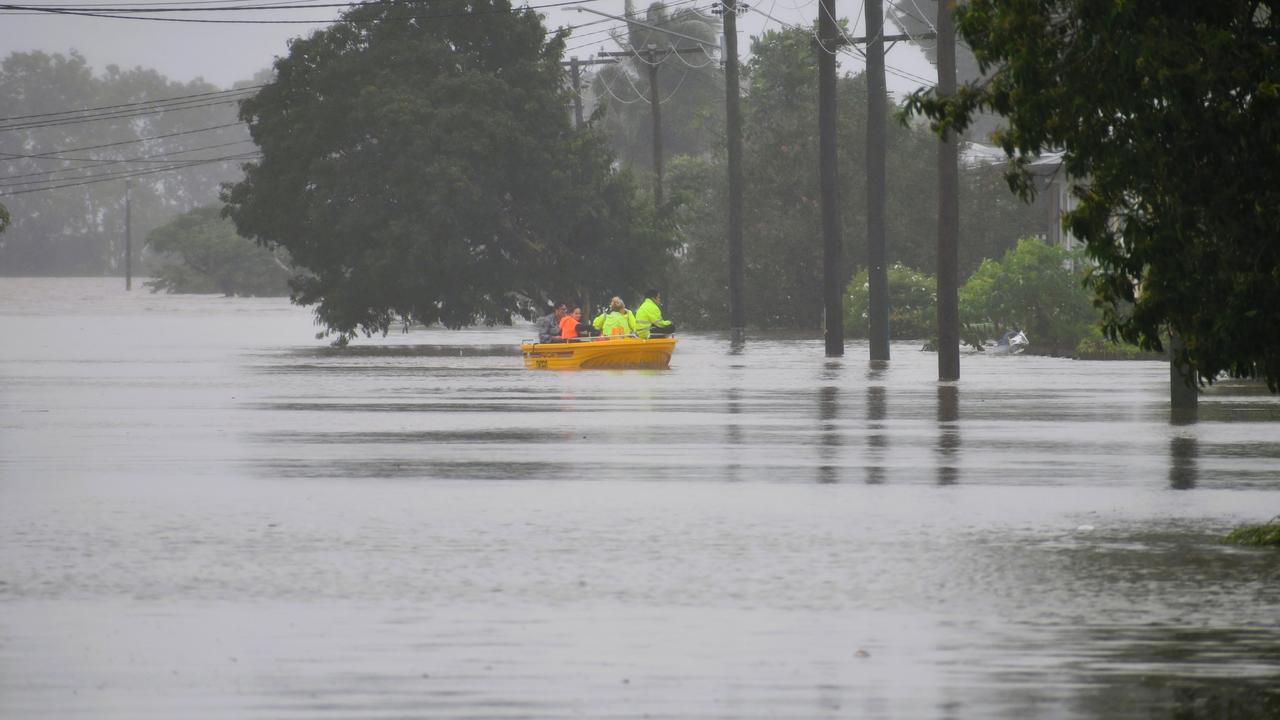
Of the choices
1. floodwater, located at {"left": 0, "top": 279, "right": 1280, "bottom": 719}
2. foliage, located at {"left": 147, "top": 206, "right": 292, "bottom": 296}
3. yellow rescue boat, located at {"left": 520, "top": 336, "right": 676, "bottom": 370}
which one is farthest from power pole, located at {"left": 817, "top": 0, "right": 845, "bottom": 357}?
foliage, located at {"left": 147, "top": 206, "right": 292, "bottom": 296}

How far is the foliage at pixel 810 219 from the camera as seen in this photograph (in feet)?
222

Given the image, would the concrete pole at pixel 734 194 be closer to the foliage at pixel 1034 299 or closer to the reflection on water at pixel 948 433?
the foliage at pixel 1034 299

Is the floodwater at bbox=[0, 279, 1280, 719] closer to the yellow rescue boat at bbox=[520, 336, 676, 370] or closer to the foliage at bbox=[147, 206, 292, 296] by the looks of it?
the yellow rescue boat at bbox=[520, 336, 676, 370]

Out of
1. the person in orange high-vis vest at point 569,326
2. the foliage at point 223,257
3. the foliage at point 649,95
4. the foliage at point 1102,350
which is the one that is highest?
the foliage at point 649,95

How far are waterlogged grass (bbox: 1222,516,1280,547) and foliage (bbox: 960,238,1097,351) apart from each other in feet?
112

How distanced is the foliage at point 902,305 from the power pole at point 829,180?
1267cm

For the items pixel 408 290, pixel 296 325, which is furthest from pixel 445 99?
pixel 296 325

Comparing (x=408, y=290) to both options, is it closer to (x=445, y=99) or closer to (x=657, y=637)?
(x=445, y=99)

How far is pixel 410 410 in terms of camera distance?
29.6 m

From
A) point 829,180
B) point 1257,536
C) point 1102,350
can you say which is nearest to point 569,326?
point 829,180

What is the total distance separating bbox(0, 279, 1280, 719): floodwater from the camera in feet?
30.1

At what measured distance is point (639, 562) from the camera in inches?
525

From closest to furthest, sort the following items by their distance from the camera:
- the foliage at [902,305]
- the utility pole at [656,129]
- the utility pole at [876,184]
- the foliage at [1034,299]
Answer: the utility pole at [876,184], the foliage at [1034,299], the foliage at [902,305], the utility pole at [656,129]

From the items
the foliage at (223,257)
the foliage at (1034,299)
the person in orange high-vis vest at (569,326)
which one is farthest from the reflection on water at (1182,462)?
the foliage at (223,257)
